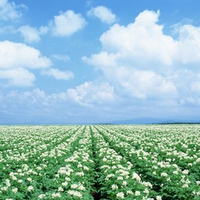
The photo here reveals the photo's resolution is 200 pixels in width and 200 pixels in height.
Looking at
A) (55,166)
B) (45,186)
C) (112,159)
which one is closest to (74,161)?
(55,166)

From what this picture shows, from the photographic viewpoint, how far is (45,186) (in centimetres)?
967

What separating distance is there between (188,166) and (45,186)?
608cm

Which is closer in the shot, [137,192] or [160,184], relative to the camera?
[137,192]

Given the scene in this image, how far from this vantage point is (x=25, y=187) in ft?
30.0

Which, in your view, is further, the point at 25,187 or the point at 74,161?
the point at 74,161

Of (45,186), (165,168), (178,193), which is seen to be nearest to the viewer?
(178,193)

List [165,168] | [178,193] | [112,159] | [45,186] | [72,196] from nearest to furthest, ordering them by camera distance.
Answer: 1. [72,196]
2. [178,193]
3. [45,186]
4. [165,168]
5. [112,159]

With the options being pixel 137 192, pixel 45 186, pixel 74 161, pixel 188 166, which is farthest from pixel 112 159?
pixel 137 192

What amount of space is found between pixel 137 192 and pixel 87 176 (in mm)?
3799

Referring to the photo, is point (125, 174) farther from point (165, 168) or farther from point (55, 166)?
point (55, 166)

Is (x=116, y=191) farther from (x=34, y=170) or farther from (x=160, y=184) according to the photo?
(x=34, y=170)

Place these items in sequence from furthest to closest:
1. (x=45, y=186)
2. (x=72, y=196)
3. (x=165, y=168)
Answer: (x=165, y=168) → (x=45, y=186) → (x=72, y=196)

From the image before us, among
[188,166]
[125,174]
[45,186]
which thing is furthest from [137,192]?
[188,166]

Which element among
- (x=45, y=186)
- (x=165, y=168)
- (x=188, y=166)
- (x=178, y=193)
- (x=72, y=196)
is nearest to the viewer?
(x=72, y=196)
